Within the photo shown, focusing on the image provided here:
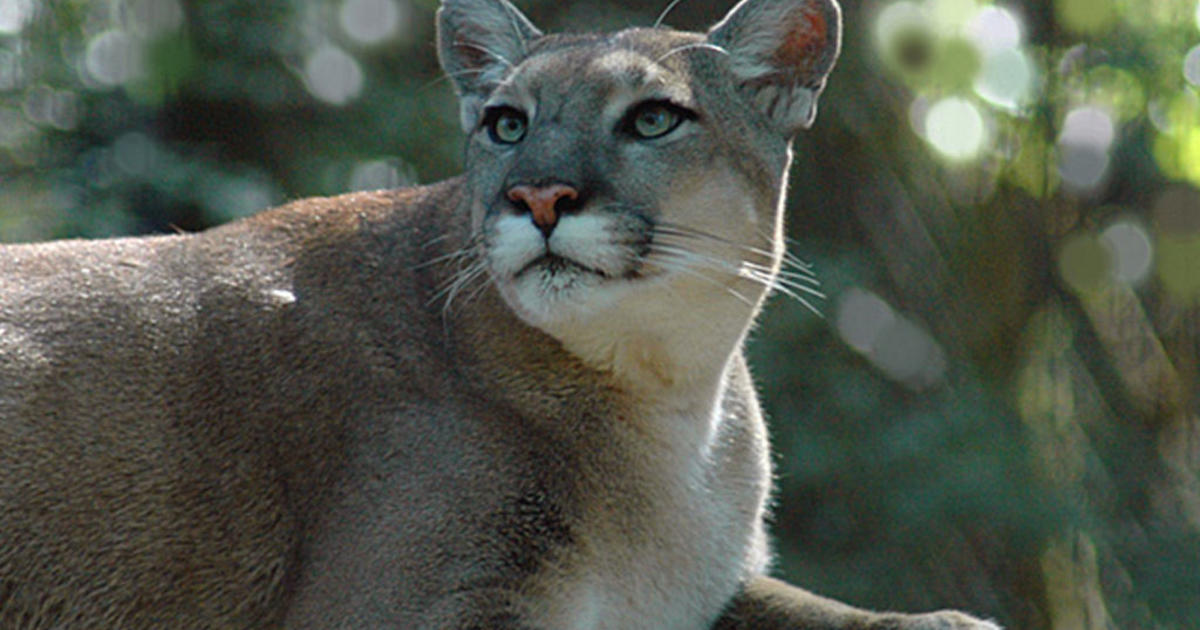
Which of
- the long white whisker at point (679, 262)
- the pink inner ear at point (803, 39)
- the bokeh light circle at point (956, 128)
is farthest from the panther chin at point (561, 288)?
the bokeh light circle at point (956, 128)

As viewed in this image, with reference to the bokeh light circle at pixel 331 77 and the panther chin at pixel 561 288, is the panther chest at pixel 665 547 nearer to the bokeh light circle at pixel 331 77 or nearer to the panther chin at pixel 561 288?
the panther chin at pixel 561 288

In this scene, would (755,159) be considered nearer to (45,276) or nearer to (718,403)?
(718,403)

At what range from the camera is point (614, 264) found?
163 inches

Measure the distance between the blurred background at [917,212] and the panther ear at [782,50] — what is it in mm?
3611

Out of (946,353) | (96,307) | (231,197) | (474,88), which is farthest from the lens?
(946,353)

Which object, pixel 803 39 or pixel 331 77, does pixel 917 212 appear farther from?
pixel 803 39

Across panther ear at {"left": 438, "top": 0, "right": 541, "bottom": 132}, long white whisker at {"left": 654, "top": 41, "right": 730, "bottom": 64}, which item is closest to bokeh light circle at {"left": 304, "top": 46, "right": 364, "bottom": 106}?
panther ear at {"left": 438, "top": 0, "right": 541, "bottom": 132}

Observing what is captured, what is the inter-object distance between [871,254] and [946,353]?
0.73m

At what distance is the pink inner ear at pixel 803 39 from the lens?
4.84 meters

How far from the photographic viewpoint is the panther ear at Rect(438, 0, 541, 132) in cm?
502

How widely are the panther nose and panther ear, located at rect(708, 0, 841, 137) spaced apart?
2.94ft

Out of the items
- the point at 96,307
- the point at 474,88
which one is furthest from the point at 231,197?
the point at 96,307

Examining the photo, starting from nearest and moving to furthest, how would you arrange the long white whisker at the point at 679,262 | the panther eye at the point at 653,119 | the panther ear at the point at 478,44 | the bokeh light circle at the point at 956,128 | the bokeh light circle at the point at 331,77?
the long white whisker at the point at 679,262 → the panther eye at the point at 653,119 → the panther ear at the point at 478,44 → the bokeh light circle at the point at 331,77 → the bokeh light circle at the point at 956,128

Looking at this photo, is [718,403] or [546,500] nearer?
[546,500]
